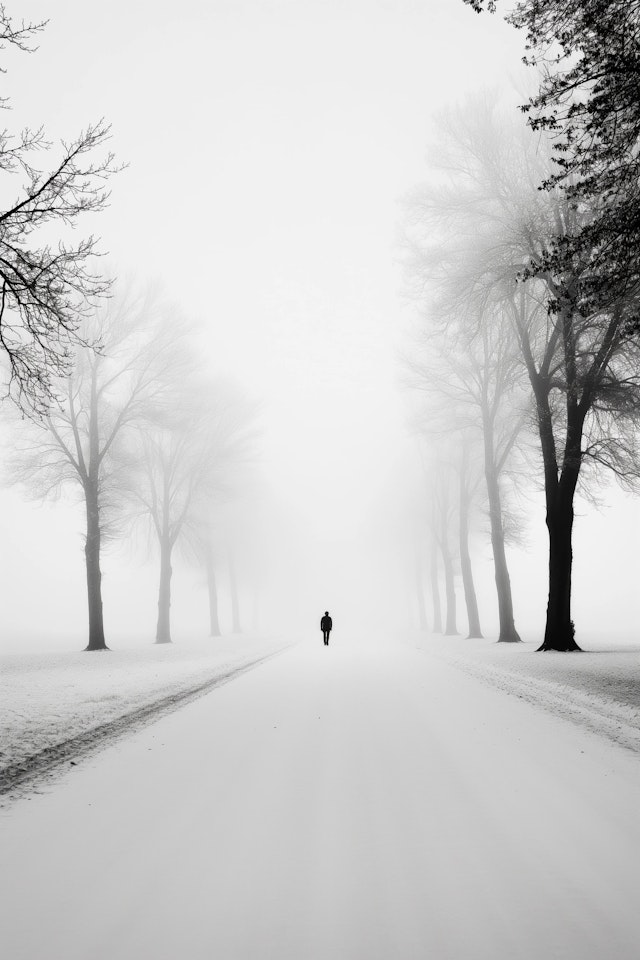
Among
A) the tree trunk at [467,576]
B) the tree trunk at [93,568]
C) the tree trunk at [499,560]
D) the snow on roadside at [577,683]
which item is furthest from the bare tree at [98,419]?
the tree trunk at [467,576]

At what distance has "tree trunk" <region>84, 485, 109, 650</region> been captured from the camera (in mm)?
21859

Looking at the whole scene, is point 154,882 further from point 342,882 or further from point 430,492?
point 430,492

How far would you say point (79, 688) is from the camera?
1133cm

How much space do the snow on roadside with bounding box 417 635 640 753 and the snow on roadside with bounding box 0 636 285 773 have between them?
6337mm

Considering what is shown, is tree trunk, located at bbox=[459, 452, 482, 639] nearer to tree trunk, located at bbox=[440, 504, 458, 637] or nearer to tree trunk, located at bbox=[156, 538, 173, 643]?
tree trunk, located at bbox=[440, 504, 458, 637]

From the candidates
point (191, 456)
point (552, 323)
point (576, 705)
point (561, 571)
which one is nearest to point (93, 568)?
point (191, 456)

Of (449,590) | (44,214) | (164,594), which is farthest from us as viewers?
(449,590)

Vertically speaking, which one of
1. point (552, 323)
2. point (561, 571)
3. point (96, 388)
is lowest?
point (561, 571)

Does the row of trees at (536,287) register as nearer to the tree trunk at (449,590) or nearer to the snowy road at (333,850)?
the snowy road at (333,850)

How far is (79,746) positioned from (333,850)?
4169mm

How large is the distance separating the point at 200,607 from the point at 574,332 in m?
69.5

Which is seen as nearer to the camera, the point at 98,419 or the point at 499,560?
the point at 499,560

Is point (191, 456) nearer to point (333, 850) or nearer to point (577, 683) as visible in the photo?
point (577, 683)

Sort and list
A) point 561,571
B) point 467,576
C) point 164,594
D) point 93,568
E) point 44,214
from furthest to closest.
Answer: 1. point 164,594
2. point 467,576
3. point 93,568
4. point 561,571
5. point 44,214
